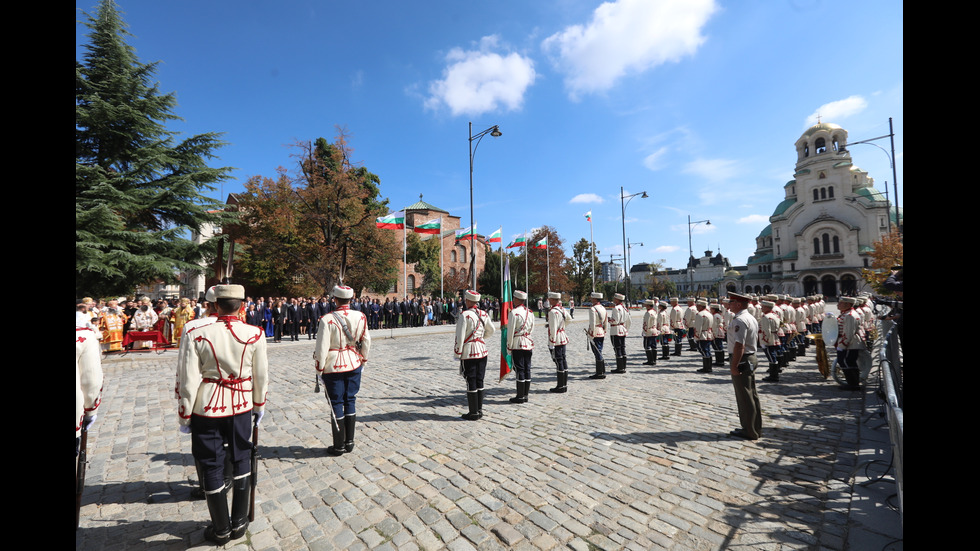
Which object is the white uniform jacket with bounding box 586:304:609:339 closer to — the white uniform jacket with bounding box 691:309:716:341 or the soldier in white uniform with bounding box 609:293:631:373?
the soldier in white uniform with bounding box 609:293:631:373

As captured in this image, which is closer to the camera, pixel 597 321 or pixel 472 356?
pixel 472 356

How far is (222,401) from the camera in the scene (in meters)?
3.49

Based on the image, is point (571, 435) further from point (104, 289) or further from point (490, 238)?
point (104, 289)

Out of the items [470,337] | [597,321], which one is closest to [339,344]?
[470,337]

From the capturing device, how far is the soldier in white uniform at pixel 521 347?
25.9ft

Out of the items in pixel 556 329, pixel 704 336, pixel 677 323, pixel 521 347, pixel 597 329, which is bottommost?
pixel 704 336

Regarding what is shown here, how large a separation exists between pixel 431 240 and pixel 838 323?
47751 millimetres

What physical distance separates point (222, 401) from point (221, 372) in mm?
242

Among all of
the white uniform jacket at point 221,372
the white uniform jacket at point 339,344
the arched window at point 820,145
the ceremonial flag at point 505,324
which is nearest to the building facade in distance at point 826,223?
the arched window at point 820,145

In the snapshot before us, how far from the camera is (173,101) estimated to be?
24.5 m

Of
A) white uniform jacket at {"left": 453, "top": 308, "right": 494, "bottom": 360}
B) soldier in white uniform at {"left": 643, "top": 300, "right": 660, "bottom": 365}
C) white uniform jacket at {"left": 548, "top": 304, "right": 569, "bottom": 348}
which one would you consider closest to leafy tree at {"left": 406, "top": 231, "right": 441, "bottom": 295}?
soldier in white uniform at {"left": 643, "top": 300, "right": 660, "bottom": 365}

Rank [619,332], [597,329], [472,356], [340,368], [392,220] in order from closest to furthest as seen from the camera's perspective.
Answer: [340,368], [472,356], [597,329], [619,332], [392,220]

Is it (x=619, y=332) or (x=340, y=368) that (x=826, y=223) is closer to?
(x=619, y=332)

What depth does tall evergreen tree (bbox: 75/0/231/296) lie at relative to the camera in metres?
20.2
